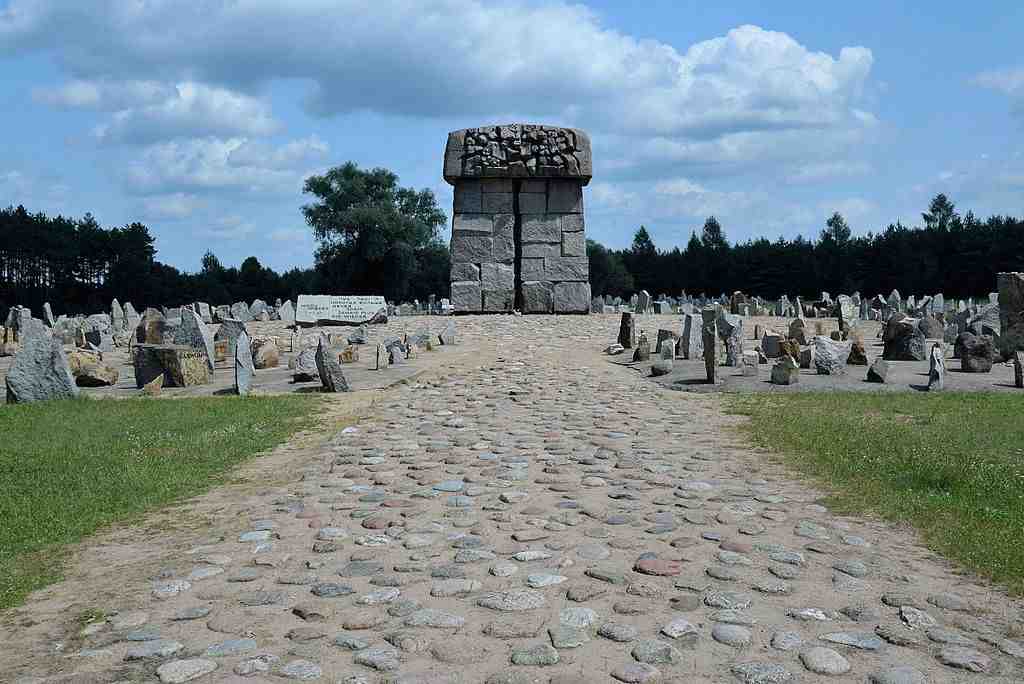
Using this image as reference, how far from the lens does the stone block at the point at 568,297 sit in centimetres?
2355

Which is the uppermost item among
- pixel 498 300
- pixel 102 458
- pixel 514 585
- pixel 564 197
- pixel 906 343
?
pixel 564 197

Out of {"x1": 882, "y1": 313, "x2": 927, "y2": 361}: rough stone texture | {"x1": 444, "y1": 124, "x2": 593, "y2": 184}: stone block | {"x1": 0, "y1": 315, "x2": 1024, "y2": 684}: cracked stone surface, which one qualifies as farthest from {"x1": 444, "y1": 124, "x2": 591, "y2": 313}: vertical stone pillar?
{"x1": 0, "y1": 315, "x2": 1024, "y2": 684}: cracked stone surface

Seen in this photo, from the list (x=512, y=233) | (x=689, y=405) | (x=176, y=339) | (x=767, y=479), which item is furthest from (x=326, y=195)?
(x=767, y=479)

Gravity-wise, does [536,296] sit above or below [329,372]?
above

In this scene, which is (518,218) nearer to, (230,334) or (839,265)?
(230,334)

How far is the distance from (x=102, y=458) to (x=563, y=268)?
1701 centimetres

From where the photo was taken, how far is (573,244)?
2370 cm

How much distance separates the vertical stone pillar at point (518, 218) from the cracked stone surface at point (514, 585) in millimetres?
15690

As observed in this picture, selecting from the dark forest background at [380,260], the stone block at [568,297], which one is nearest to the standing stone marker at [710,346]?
the stone block at [568,297]

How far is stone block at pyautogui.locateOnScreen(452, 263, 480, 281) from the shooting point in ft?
76.8

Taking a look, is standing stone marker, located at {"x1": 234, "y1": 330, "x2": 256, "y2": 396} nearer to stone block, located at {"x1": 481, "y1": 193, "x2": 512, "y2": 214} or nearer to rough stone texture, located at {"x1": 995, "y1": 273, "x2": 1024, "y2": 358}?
rough stone texture, located at {"x1": 995, "y1": 273, "x2": 1024, "y2": 358}

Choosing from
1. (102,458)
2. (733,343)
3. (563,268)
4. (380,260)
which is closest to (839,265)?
(380,260)

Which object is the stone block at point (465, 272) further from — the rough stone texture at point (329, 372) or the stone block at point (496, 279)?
the rough stone texture at point (329, 372)

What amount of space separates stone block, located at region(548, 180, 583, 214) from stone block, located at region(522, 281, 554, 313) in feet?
6.69
